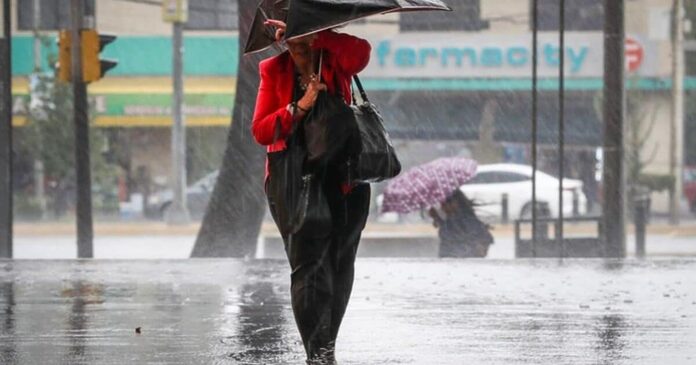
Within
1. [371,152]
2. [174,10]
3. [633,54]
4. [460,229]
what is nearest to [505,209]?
[174,10]

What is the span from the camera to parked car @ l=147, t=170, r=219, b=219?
31261 mm

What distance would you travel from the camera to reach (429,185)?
17266 mm

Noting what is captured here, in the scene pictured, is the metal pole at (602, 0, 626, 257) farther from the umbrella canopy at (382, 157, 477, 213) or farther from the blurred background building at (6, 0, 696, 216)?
the blurred background building at (6, 0, 696, 216)

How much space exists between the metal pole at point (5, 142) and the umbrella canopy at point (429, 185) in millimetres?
5072

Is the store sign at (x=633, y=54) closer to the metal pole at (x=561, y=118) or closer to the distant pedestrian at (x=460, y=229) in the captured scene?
the distant pedestrian at (x=460, y=229)

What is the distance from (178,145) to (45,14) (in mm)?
7977

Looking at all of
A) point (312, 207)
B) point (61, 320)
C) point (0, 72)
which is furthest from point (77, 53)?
point (312, 207)

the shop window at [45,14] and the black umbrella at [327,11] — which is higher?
the shop window at [45,14]

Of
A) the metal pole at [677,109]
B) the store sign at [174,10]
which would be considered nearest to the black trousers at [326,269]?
the store sign at [174,10]

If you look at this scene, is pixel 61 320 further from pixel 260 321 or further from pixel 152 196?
pixel 152 196

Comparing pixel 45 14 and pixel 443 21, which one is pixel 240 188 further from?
pixel 443 21

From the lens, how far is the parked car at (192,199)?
31261 mm

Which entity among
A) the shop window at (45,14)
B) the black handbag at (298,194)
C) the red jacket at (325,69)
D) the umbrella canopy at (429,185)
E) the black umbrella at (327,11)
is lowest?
the umbrella canopy at (429,185)

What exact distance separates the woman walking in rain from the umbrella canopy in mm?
11151
